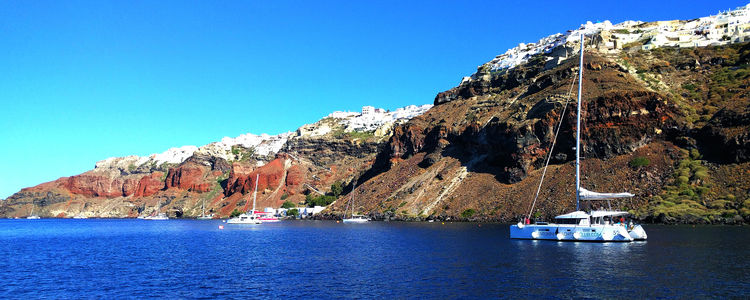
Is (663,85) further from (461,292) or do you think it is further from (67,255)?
(67,255)

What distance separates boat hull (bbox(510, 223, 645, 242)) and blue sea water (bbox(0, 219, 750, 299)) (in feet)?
7.01

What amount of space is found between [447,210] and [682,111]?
62.7 m

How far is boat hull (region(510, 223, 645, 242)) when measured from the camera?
59.1 metres

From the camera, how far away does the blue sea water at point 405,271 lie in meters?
32.9

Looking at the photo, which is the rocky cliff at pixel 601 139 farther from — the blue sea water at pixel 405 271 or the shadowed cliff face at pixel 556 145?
the blue sea water at pixel 405 271

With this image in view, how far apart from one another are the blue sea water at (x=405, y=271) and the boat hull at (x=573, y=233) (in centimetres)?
214

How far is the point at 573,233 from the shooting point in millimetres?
61750

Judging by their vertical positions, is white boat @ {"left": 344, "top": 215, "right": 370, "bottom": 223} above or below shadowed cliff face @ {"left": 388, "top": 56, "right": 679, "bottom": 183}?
below

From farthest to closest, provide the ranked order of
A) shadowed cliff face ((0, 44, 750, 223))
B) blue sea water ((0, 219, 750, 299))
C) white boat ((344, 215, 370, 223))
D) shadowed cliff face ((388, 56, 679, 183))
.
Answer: white boat ((344, 215, 370, 223)) < shadowed cliff face ((388, 56, 679, 183)) < shadowed cliff face ((0, 44, 750, 223)) < blue sea water ((0, 219, 750, 299))

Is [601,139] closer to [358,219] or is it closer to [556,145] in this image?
[556,145]

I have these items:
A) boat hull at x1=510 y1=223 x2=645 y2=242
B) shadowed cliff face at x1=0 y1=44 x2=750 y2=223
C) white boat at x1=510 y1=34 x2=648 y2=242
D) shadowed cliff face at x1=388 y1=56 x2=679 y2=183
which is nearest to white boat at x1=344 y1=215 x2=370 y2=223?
shadowed cliff face at x1=0 y1=44 x2=750 y2=223

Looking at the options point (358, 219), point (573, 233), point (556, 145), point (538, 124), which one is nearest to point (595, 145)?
point (556, 145)

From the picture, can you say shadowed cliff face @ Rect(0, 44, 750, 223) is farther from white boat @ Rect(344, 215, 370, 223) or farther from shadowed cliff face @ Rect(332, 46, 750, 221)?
white boat @ Rect(344, 215, 370, 223)

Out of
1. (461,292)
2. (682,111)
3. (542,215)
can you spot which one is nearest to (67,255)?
(461,292)
